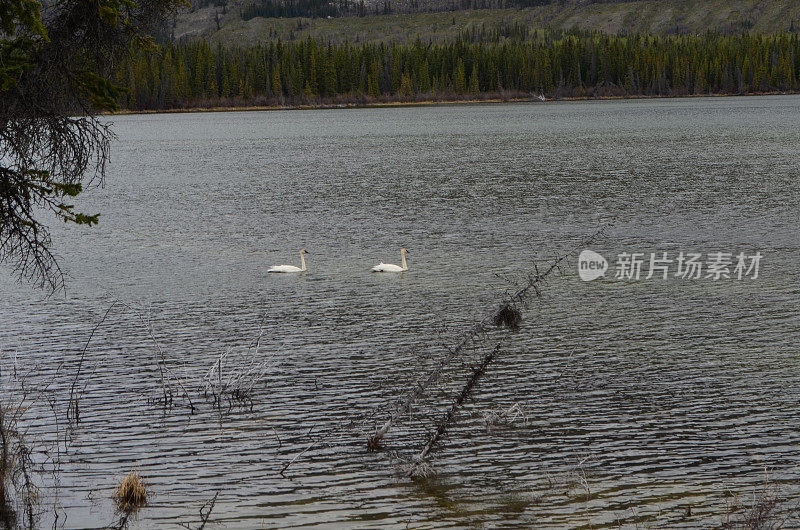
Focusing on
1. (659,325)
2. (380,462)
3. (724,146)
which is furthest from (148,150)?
(380,462)

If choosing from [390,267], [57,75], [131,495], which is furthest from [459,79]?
[131,495]

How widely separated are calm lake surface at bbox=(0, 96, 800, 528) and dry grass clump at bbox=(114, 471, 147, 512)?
0.27 metres

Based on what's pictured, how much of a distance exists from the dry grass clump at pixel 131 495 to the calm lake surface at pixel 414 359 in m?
0.27

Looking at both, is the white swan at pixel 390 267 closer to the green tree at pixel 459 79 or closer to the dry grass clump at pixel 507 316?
the dry grass clump at pixel 507 316

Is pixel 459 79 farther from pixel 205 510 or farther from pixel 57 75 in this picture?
pixel 205 510

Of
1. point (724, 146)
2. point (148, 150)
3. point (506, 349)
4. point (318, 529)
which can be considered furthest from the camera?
point (148, 150)

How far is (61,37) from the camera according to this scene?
13.3m

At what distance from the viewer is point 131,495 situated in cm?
1259

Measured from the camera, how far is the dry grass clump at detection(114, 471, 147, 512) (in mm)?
12562

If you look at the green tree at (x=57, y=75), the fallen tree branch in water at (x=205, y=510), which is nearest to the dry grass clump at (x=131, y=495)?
the fallen tree branch in water at (x=205, y=510)

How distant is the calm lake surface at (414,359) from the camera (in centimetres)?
1304

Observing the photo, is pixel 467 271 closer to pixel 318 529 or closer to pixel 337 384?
pixel 337 384

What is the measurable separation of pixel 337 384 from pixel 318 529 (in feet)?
21.7

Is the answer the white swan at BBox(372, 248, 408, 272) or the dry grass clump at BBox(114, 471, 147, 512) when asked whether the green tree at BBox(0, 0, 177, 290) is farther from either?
the white swan at BBox(372, 248, 408, 272)
